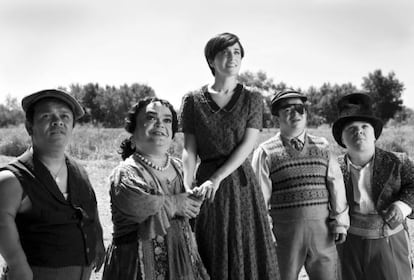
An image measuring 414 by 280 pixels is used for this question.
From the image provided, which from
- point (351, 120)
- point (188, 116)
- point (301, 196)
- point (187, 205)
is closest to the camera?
point (187, 205)

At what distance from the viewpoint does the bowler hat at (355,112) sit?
11.6 ft

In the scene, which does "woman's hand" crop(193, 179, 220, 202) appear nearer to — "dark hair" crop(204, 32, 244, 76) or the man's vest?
the man's vest

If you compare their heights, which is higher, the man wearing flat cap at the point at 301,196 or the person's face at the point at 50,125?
the person's face at the point at 50,125

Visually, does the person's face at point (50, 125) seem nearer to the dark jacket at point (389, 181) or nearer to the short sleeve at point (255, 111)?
the short sleeve at point (255, 111)

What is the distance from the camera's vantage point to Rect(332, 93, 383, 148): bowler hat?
3.55 metres

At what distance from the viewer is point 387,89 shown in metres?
49.3

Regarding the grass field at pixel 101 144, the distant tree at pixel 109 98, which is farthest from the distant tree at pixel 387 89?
the grass field at pixel 101 144

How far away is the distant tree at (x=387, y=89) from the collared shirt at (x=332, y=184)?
4732 cm

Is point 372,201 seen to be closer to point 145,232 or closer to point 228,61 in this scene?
point 228,61

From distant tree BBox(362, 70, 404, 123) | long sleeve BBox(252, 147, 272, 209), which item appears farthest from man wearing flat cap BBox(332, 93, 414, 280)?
distant tree BBox(362, 70, 404, 123)

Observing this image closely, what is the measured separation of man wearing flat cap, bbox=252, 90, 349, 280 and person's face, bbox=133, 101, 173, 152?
921 millimetres

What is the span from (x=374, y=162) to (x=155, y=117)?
67.4 inches

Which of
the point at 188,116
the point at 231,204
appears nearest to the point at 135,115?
the point at 188,116

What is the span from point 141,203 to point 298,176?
4.09ft
